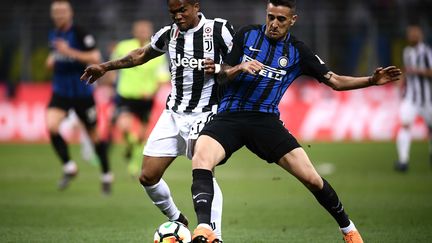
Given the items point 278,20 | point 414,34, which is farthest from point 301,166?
point 414,34

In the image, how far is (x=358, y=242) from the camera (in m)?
7.56

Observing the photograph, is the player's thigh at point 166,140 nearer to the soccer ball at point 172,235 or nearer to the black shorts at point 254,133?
the black shorts at point 254,133

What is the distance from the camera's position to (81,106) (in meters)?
13.1

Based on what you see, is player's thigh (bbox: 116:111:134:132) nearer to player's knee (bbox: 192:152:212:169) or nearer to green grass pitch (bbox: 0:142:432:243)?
green grass pitch (bbox: 0:142:432:243)

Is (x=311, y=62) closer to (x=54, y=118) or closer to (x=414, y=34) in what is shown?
(x=54, y=118)

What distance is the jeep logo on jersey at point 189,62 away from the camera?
788 cm

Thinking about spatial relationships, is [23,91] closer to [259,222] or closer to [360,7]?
[360,7]

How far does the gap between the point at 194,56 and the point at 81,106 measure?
5577 millimetres

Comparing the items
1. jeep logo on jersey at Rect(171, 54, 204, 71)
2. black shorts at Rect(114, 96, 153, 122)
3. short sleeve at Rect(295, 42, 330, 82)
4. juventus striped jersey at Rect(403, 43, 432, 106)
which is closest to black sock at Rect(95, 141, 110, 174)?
black shorts at Rect(114, 96, 153, 122)

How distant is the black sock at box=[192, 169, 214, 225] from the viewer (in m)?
6.84

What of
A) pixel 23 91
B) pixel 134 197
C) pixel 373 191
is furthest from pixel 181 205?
pixel 23 91

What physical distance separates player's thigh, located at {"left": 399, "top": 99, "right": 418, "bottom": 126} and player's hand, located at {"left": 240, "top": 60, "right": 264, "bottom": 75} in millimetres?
9786

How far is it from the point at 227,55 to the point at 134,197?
5362 mm

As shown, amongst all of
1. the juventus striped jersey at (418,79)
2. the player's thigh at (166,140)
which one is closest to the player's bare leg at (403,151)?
the juventus striped jersey at (418,79)
